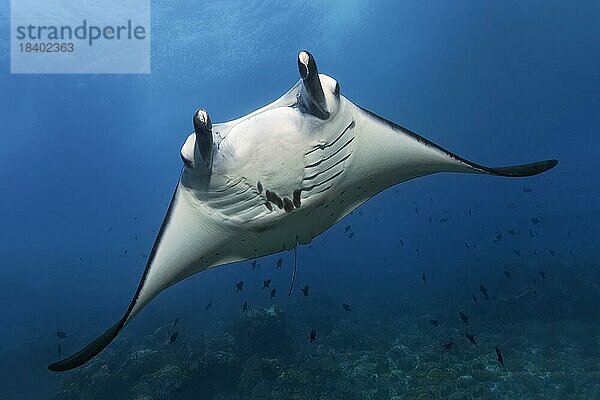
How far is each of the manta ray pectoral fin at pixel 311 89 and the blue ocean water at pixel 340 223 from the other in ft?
20.8

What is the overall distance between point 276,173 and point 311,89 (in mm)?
337

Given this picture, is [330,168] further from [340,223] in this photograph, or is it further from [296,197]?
[340,223]

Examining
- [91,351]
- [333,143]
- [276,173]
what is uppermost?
[333,143]

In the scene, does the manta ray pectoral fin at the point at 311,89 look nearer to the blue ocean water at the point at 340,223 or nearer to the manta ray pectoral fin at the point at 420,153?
the manta ray pectoral fin at the point at 420,153

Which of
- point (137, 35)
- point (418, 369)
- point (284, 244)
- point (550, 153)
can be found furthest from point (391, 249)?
point (284, 244)

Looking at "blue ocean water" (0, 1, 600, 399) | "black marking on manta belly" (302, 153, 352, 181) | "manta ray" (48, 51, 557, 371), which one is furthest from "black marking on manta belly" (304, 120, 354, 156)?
"blue ocean water" (0, 1, 600, 399)

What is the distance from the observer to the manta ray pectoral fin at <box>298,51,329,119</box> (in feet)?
5.30

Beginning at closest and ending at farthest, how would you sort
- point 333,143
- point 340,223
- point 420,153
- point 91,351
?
1. point 333,143
2. point 91,351
3. point 420,153
4. point 340,223

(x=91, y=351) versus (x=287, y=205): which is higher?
(x=287, y=205)

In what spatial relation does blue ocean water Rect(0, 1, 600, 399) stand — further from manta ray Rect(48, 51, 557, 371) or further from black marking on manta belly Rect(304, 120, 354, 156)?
black marking on manta belly Rect(304, 120, 354, 156)

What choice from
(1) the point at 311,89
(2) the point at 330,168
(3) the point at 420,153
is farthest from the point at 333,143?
(3) the point at 420,153

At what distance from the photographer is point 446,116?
31.2 meters

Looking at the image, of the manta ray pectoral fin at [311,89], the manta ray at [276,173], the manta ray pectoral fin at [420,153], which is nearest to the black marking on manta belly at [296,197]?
the manta ray at [276,173]

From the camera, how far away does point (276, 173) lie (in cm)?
172
